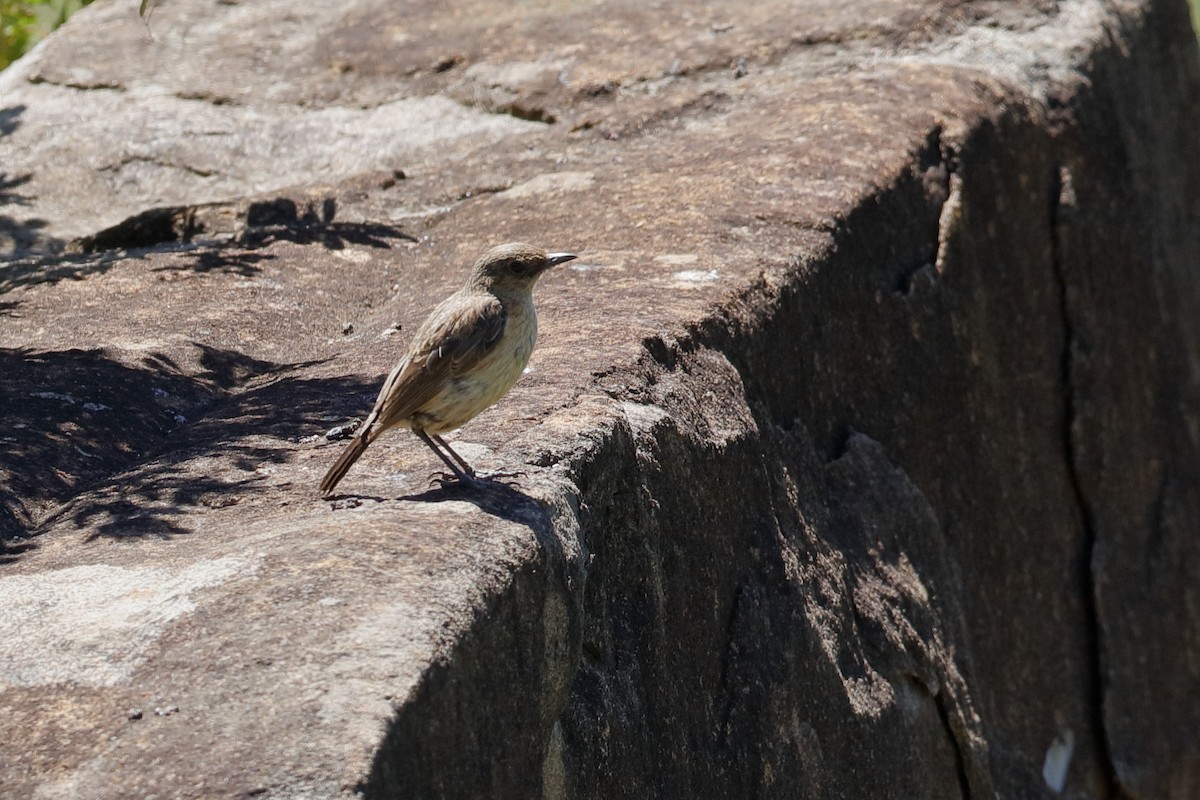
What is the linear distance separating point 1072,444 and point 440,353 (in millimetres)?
3306

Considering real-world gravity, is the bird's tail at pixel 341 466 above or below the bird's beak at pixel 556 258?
below

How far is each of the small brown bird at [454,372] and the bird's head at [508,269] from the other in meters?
0.02

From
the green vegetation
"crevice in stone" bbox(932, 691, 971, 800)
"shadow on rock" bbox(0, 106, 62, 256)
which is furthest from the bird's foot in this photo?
the green vegetation

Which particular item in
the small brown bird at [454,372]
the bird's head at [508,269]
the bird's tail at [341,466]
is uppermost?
the bird's head at [508,269]

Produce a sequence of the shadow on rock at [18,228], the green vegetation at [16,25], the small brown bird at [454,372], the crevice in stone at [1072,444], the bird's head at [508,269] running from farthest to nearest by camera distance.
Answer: the green vegetation at [16,25] → the crevice in stone at [1072,444] → the shadow on rock at [18,228] → the bird's head at [508,269] → the small brown bird at [454,372]

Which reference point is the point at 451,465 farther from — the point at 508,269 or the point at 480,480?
the point at 508,269

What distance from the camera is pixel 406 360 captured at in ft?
10.5

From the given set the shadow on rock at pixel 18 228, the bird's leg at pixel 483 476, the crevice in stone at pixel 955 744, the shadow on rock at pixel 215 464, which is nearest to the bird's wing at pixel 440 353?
the bird's leg at pixel 483 476

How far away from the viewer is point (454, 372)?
312 centimetres

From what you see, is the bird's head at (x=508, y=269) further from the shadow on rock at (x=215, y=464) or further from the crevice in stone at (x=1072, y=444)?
the crevice in stone at (x=1072, y=444)

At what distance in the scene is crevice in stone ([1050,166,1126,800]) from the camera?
18.8 ft

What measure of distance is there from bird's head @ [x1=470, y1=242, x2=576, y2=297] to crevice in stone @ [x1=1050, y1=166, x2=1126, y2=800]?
115 inches

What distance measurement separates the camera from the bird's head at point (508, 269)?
3.37 metres

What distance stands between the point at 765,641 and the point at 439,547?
127 centimetres
